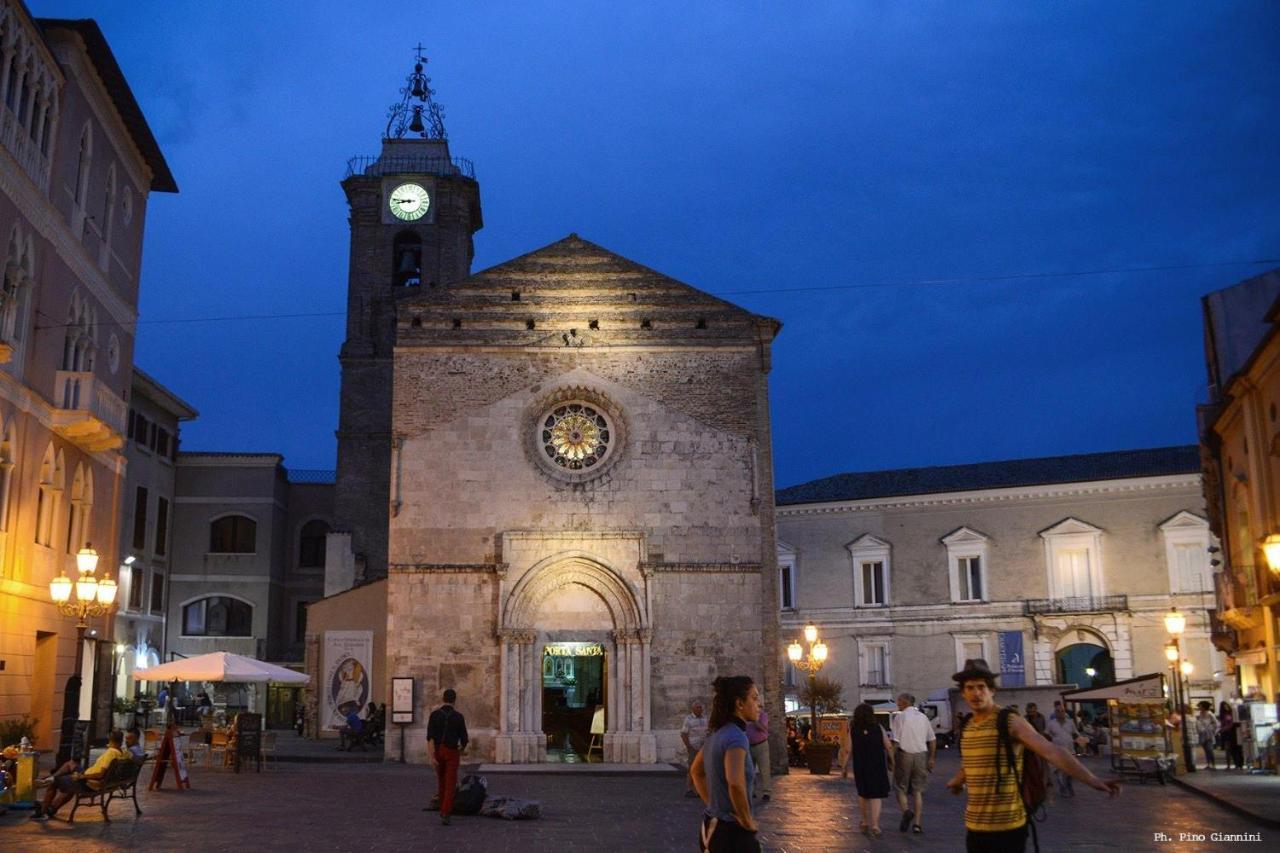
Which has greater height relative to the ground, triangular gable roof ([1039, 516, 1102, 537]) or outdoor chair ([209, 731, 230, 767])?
triangular gable roof ([1039, 516, 1102, 537])

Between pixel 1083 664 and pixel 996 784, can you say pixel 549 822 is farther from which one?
pixel 1083 664

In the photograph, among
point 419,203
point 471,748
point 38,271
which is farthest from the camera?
point 419,203

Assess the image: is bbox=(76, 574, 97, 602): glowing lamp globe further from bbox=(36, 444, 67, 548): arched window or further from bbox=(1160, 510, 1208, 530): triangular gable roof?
bbox=(1160, 510, 1208, 530): triangular gable roof

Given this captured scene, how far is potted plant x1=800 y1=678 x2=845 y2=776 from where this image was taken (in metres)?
23.5

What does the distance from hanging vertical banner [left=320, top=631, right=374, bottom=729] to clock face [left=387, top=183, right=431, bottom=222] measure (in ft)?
55.6

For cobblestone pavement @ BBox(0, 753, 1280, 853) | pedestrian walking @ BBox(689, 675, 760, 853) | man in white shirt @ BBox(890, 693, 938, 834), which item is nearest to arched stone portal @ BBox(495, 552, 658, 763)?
cobblestone pavement @ BBox(0, 753, 1280, 853)

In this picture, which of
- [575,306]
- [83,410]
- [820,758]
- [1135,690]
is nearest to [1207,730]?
[1135,690]

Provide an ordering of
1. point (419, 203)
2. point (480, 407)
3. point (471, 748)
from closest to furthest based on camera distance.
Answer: point (471, 748) → point (480, 407) → point (419, 203)

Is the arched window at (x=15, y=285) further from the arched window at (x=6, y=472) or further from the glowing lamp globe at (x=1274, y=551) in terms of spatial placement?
the glowing lamp globe at (x=1274, y=551)

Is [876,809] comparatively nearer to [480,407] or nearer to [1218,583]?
[480,407]

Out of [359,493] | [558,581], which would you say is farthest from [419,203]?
[558,581]

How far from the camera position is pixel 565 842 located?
478 inches

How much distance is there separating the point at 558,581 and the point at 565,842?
12.2 m

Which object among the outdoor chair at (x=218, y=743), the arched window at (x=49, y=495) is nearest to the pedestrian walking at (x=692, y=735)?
the outdoor chair at (x=218, y=743)
